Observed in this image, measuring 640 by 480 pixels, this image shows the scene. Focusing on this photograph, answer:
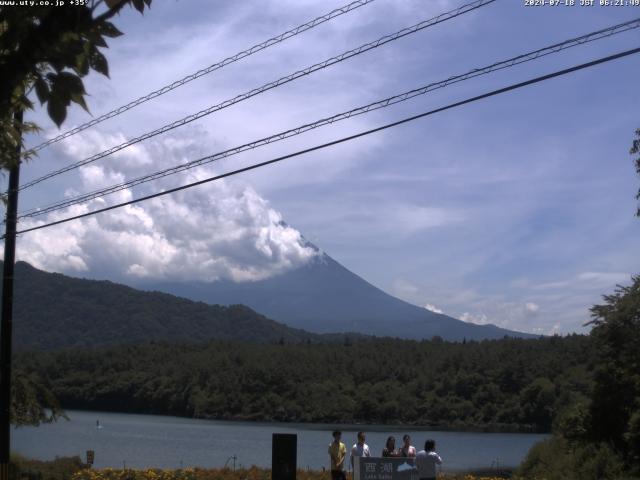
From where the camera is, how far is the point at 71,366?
112938 millimetres

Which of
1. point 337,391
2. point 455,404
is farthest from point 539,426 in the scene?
point 337,391

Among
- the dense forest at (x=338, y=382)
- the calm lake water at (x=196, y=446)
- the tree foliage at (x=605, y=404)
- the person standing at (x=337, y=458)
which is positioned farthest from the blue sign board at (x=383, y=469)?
the dense forest at (x=338, y=382)

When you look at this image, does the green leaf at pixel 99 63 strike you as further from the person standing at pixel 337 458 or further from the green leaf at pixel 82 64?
the person standing at pixel 337 458

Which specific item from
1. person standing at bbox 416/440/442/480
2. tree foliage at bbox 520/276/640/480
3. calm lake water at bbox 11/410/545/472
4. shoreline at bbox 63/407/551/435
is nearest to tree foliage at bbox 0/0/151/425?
person standing at bbox 416/440/442/480

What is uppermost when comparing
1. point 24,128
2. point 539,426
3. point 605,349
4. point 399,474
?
point 24,128

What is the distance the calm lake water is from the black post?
17.5m

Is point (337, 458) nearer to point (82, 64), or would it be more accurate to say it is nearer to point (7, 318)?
point (7, 318)

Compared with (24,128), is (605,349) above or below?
below

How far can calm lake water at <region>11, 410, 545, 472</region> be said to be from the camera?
43719mm

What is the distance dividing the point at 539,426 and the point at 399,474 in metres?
80.8

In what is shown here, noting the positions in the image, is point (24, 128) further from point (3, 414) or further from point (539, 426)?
point (539, 426)

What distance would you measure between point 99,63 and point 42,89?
0.29 metres

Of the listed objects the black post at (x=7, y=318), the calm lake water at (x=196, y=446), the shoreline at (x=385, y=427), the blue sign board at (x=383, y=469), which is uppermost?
the black post at (x=7, y=318)

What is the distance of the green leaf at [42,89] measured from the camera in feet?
12.7
